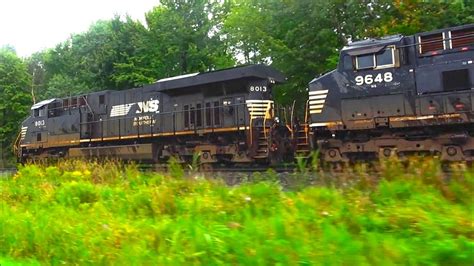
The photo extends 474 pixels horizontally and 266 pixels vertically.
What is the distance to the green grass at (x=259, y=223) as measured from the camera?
10.7 feet

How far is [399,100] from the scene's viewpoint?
35.4 ft

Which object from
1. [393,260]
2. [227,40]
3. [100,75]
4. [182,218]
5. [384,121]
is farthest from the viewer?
[100,75]

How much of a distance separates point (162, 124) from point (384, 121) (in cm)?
874

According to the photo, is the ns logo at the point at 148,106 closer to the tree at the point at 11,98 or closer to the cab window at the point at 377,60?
the cab window at the point at 377,60

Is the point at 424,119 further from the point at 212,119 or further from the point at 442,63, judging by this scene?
the point at 212,119

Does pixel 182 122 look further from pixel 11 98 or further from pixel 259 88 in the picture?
pixel 11 98

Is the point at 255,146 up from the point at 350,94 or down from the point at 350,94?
down

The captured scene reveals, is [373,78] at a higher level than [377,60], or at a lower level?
lower

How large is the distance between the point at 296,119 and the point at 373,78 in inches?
153

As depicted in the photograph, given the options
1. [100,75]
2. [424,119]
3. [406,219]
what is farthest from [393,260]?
[100,75]

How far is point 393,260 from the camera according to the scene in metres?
2.97

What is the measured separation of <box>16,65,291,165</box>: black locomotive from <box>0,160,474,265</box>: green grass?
7.16m

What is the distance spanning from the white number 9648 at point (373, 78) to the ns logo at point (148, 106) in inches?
331

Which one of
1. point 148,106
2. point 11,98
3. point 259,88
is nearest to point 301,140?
point 259,88
